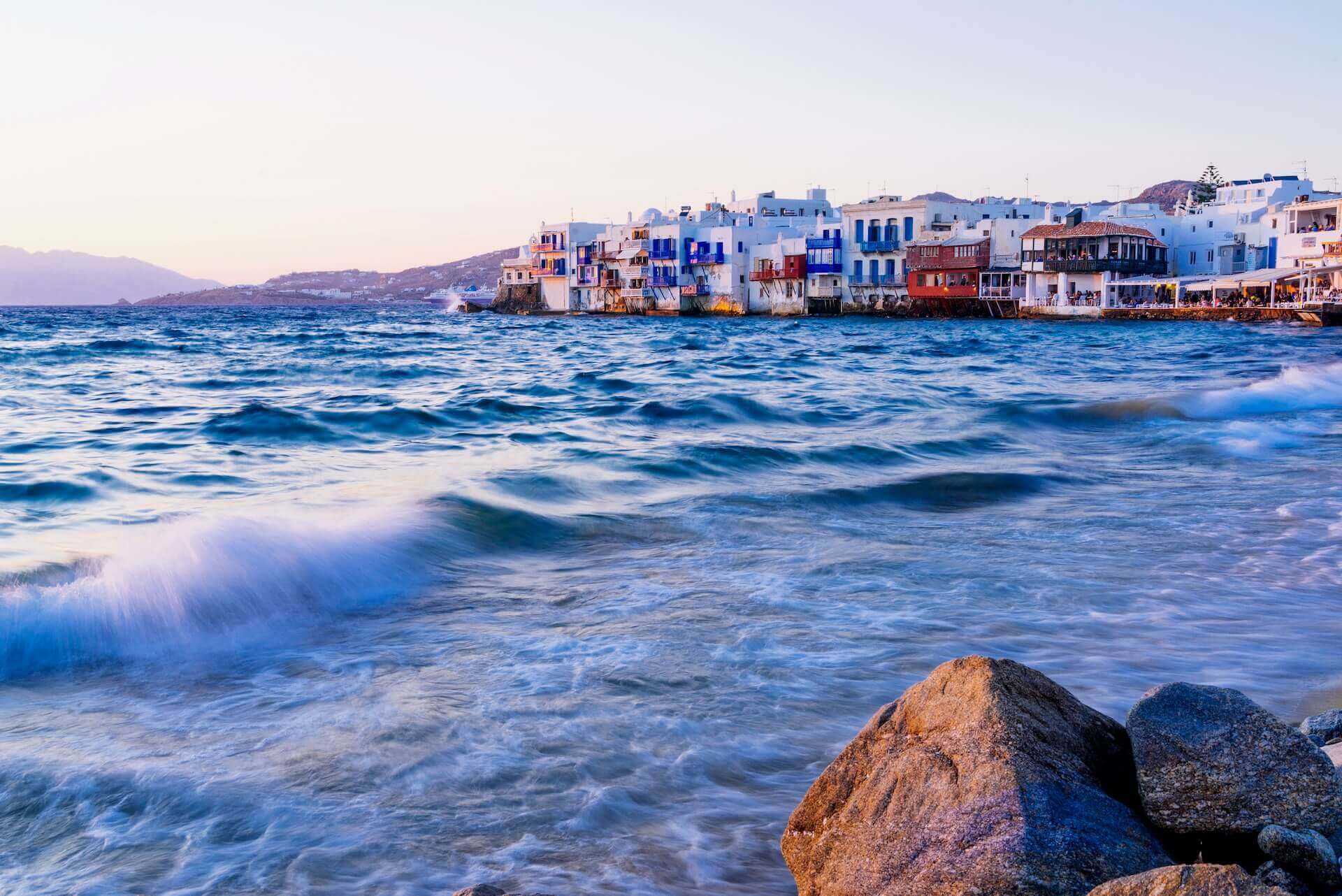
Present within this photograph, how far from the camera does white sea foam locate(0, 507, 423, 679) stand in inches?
262

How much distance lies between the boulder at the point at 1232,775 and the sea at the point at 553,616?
132 cm

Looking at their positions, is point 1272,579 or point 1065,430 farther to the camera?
point 1065,430

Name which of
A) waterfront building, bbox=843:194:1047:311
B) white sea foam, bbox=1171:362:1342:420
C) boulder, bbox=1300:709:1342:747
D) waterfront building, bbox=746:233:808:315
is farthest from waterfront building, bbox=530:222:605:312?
boulder, bbox=1300:709:1342:747

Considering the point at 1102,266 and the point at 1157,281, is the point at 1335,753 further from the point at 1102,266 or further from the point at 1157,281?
the point at 1157,281

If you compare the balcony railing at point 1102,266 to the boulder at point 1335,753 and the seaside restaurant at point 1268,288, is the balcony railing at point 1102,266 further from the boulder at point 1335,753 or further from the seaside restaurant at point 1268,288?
the boulder at point 1335,753

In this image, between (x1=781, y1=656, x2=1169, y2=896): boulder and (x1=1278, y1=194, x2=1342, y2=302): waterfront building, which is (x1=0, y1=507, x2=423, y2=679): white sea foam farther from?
(x1=1278, y1=194, x2=1342, y2=302): waterfront building

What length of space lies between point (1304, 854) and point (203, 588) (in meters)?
6.62

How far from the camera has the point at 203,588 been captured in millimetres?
7504

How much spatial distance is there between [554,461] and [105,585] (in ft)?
22.5

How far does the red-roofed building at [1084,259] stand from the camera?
65.1 metres

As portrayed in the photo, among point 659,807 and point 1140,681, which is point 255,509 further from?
point 1140,681

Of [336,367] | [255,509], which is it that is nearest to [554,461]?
[255,509]

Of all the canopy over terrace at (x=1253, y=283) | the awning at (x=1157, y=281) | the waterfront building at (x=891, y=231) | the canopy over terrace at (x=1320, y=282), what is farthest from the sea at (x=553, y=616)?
the waterfront building at (x=891, y=231)

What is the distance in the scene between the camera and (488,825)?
166 inches
